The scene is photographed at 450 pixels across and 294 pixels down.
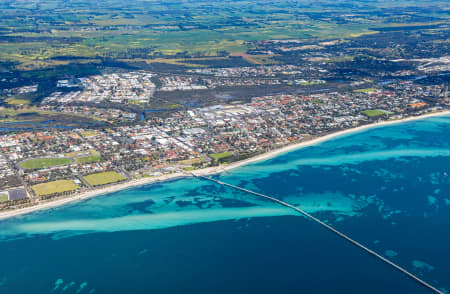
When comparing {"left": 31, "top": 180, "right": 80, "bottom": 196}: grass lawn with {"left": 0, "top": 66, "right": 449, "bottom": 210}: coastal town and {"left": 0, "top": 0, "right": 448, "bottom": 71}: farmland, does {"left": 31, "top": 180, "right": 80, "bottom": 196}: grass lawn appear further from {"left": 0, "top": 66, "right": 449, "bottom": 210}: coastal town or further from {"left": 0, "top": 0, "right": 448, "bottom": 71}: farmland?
{"left": 0, "top": 0, "right": 448, "bottom": 71}: farmland

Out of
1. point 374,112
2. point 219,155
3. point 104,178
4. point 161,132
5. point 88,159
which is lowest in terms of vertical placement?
point 104,178

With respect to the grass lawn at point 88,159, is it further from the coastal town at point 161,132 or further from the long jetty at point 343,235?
the long jetty at point 343,235

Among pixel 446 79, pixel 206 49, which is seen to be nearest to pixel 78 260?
pixel 446 79

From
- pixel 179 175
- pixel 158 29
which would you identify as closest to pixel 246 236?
pixel 179 175

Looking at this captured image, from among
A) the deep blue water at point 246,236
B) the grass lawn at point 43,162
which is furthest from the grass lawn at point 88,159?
the deep blue water at point 246,236

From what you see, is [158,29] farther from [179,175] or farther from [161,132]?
[179,175]

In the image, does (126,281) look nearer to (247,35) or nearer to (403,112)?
(403,112)

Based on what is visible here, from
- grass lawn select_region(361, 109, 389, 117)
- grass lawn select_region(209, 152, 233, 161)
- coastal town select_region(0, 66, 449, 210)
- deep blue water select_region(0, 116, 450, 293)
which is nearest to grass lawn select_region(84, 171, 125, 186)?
Result: coastal town select_region(0, 66, 449, 210)

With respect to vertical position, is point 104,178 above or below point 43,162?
below
